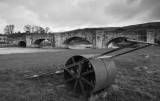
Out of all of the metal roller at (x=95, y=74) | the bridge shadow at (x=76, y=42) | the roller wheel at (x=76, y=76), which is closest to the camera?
the metal roller at (x=95, y=74)

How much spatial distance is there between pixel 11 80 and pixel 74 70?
8.03 feet

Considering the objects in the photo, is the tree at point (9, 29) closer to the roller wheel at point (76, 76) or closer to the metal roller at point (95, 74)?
the roller wheel at point (76, 76)

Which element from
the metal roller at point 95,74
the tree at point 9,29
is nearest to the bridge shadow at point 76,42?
the metal roller at point 95,74

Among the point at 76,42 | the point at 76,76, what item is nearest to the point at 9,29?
the point at 76,42

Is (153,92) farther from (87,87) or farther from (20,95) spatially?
(20,95)

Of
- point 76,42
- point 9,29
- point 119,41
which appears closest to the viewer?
point 119,41

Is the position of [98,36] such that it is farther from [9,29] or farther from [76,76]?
[9,29]

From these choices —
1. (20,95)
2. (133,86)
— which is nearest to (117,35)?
(133,86)

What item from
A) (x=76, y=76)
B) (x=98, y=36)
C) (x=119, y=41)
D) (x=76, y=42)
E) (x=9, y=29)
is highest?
(x=9, y=29)

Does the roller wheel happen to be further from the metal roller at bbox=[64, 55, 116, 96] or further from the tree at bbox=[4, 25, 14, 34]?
the tree at bbox=[4, 25, 14, 34]

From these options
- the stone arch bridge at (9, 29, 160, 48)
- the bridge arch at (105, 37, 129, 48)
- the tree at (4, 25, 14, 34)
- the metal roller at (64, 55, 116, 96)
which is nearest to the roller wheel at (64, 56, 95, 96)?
the metal roller at (64, 55, 116, 96)

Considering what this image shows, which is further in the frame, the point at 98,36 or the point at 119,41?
the point at 119,41

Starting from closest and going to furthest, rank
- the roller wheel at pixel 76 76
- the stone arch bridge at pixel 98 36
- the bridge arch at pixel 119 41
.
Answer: the bridge arch at pixel 119 41 < the roller wheel at pixel 76 76 < the stone arch bridge at pixel 98 36

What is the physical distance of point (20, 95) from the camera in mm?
3459
